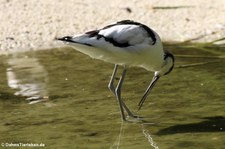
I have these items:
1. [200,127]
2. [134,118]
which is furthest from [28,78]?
[200,127]

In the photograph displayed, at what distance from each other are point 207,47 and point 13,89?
3.07m

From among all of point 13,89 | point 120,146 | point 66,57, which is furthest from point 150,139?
point 66,57

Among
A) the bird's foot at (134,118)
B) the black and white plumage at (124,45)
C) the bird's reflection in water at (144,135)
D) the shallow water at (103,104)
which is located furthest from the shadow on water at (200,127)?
the black and white plumage at (124,45)

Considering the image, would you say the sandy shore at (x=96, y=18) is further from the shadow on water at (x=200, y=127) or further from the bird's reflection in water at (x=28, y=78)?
the shadow on water at (x=200, y=127)

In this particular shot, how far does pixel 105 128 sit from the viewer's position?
5.85 metres

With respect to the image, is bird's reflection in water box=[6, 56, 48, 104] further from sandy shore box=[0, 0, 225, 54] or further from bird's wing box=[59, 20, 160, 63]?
bird's wing box=[59, 20, 160, 63]

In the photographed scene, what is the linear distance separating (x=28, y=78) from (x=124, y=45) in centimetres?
226

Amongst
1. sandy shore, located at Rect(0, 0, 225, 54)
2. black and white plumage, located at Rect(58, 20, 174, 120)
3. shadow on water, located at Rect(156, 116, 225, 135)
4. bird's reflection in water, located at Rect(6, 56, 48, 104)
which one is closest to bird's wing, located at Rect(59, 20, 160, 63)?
black and white plumage, located at Rect(58, 20, 174, 120)

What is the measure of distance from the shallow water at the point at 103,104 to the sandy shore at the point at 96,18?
1.25 metres

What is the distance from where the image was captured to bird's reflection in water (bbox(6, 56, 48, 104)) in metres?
7.18

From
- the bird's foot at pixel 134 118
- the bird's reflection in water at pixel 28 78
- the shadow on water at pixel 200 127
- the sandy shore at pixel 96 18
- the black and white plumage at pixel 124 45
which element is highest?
the black and white plumage at pixel 124 45

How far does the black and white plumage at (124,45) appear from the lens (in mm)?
5824

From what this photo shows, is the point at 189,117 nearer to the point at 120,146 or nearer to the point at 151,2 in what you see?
the point at 120,146

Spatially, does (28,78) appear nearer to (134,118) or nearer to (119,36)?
(134,118)
